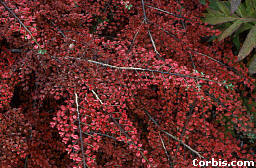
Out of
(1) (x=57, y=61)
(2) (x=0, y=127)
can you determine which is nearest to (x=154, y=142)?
(1) (x=57, y=61)

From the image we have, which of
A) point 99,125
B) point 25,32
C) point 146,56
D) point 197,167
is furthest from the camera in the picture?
point 197,167

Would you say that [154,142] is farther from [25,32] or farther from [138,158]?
[25,32]

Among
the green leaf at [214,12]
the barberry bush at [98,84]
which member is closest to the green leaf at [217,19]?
the green leaf at [214,12]

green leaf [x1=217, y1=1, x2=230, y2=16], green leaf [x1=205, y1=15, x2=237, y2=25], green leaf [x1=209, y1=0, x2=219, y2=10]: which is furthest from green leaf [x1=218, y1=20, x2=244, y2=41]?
green leaf [x1=209, y1=0, x2=219, y2=10]

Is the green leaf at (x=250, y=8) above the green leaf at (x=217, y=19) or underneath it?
above

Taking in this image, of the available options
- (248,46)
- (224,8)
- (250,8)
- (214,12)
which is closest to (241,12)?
(250,8)

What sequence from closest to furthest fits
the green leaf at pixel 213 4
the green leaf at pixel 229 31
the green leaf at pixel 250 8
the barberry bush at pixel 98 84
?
the barberry bush at pixel 98 84 < the green leaf at pixel 229 31 < the green leaf at pixel 250 8 < the green leaf at pixel 213 4

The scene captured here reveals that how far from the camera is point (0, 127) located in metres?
1.75

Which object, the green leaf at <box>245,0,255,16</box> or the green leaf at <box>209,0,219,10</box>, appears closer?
the green leaf at <box>245,0,255,16</box>

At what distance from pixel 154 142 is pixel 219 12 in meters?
2.16

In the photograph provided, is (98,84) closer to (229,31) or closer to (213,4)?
(229,31)

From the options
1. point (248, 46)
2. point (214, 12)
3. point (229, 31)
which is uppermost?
point (214, 12)

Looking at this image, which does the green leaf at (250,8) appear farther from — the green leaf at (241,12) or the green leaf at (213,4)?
the green leaf at (213,4)

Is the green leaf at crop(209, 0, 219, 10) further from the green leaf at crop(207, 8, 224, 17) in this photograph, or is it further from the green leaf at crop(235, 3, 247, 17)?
the green leaf at crop(235, 3, 247, 17)
